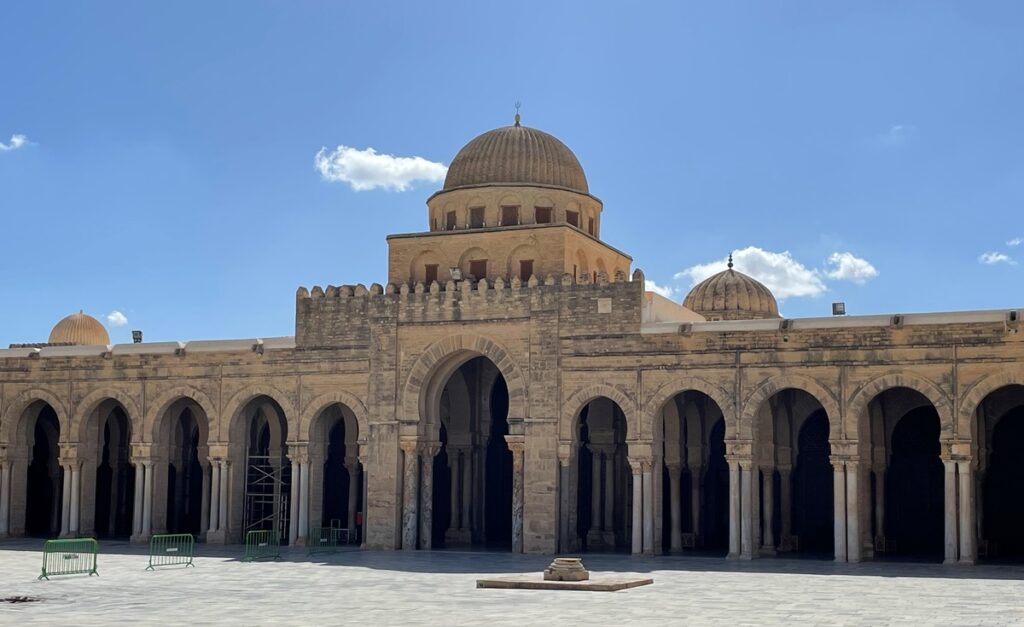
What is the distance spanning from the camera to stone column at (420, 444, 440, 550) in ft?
109

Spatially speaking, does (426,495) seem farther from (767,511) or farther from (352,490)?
(767,511)

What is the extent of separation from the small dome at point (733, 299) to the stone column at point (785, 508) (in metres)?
7.94

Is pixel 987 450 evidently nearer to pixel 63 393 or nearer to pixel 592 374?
pixel 592 374

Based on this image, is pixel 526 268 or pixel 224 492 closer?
pixel 526 268

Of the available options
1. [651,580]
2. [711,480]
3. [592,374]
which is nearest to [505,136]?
[592,374]

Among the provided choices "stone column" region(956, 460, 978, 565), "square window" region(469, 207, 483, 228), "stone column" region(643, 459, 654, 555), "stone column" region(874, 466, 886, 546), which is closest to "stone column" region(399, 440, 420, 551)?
"stone column" region(643, 459, 654, 555)

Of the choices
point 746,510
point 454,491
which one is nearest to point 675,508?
point 746,510

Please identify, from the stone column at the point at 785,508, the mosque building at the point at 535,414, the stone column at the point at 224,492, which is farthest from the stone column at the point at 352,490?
the stone column at the point at 785,508

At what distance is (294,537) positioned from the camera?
34.1 metres

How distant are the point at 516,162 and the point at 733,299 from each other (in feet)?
30.1

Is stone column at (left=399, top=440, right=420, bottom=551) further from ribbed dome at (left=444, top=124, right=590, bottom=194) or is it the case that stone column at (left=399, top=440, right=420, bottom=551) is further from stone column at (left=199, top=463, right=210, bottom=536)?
ribbed dome at (left=444, top=124, right=590, bottom=194)

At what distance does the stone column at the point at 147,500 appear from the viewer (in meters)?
35.6

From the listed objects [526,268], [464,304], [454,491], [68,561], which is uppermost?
[526,268]

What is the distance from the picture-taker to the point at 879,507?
3191 cm
